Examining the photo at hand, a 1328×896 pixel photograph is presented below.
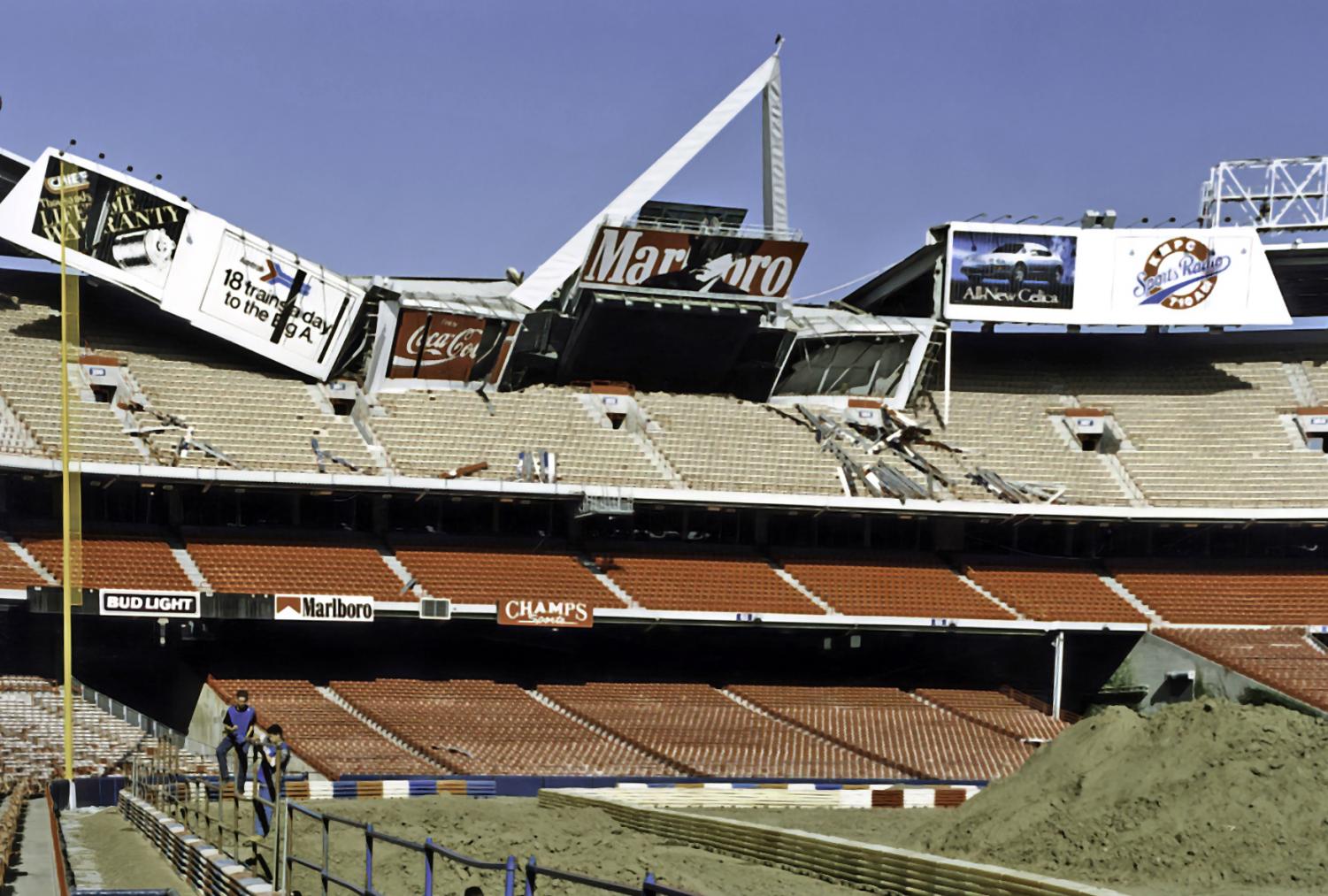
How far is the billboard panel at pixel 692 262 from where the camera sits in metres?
57.4

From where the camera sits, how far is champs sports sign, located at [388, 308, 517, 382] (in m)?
58.5

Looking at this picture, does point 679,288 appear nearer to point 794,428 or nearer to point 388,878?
point 794,428

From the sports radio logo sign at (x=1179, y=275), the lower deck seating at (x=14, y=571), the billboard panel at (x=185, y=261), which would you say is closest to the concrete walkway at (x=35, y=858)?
the lower deck seating at (x=14, y=571)

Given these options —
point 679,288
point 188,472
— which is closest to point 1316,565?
point 679,288

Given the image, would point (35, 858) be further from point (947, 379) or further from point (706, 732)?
point (947, 379)

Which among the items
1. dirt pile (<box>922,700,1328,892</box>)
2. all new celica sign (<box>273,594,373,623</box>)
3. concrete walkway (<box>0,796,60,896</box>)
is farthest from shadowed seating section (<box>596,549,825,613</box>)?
concrete walkway (<box>0,796,60,896</box>)

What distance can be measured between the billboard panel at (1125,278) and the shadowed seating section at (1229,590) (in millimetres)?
9122

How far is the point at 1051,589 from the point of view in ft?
188

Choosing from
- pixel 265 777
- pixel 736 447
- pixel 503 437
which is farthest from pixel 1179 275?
pixel 265 777

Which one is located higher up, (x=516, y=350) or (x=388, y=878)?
(x=516, y=350)

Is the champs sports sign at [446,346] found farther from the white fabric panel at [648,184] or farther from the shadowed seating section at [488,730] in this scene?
the shadowed seating section at [488,730]

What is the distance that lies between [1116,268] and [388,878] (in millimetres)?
45101

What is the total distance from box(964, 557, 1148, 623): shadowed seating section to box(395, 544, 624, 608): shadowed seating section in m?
13.2

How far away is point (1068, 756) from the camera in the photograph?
1226 inches
